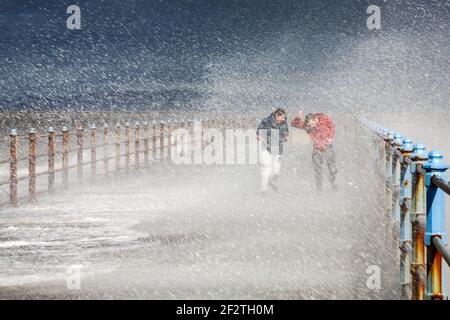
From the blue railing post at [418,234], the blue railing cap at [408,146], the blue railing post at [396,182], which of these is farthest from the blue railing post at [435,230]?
the blue railing post at [396,182]

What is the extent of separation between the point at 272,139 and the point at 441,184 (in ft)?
39.3

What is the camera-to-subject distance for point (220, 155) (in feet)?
117

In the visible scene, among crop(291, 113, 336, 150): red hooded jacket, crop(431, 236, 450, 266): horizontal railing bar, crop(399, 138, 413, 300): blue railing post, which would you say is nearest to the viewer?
crop(431, 236, 450, 266): horizontal railing bar

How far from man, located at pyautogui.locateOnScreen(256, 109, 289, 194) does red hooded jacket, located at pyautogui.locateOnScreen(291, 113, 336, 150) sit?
301 millimetres

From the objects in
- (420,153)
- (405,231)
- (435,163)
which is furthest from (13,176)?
(435,163)

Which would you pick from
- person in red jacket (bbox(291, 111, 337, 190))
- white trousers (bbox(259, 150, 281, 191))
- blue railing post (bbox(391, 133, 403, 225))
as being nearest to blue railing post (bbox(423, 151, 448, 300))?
blue railing post (bbox(391, 133, 403, 225))

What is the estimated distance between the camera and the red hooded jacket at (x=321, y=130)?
1650 cm

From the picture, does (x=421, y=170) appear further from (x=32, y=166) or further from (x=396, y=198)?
(x=32, y=166)

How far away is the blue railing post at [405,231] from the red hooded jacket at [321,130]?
832cm

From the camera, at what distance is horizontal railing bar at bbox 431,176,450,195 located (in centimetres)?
450

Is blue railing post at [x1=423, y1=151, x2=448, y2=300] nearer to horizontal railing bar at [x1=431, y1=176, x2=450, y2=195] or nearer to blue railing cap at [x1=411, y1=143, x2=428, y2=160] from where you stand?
horizontal railing bar at [x1=431, y1=176, x2=450, y2=195]

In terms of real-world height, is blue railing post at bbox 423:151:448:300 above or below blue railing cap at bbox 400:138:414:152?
below

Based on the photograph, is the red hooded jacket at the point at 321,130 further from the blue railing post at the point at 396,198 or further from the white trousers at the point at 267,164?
the blue railing post at the point at 396,198
